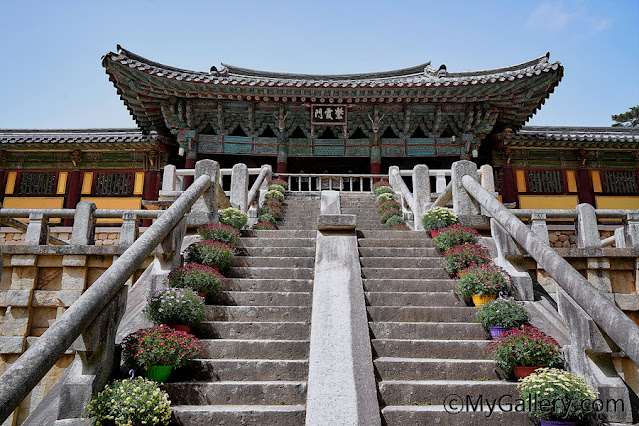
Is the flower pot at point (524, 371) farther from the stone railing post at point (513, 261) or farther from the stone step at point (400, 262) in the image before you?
the stone step at point (400, 262)

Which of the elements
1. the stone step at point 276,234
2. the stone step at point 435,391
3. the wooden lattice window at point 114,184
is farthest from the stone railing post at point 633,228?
the wooden lattice window at point 114,184

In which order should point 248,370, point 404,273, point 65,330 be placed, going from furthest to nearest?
point 404,273, point 248,370, point 65,330

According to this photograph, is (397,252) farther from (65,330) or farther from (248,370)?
(65,330)

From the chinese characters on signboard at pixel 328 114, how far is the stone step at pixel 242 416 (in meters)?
→ 14.2

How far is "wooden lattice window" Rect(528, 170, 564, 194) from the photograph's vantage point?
1739 cm

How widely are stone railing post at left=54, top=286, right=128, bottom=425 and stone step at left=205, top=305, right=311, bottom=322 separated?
1.43 m

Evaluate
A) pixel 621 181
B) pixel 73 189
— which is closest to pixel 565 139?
pixel 621 181

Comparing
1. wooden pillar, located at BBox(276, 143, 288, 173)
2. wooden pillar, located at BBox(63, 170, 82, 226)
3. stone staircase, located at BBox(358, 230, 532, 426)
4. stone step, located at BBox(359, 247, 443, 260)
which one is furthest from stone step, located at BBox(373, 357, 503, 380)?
wooden pillar, located at BBox(63, 170, 82, 226)

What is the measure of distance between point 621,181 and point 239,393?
18.6 metres

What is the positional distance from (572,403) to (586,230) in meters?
5.38

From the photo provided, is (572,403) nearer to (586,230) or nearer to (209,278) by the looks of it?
(209,278)

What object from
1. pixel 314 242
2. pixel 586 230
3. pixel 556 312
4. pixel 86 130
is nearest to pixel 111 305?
pixel 314 242

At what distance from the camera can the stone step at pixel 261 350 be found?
5.10 m

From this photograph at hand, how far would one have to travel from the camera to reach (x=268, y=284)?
21.1ft
